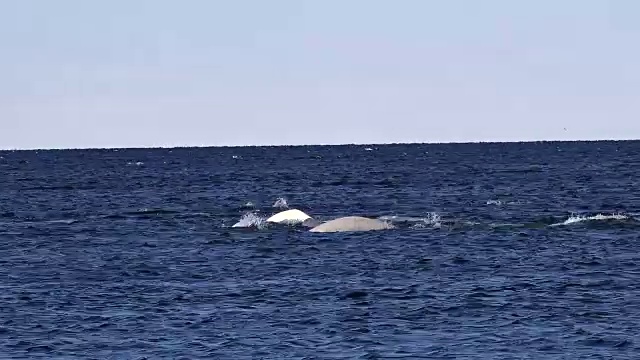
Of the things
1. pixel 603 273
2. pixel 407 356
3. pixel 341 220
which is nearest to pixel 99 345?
pixel 407 356

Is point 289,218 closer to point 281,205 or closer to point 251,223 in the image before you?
point 251,223

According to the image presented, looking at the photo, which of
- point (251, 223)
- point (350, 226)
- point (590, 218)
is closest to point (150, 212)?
→ point (251, 223)

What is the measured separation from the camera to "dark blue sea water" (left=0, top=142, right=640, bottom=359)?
31.2 m

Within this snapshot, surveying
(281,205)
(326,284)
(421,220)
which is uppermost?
(281,205)

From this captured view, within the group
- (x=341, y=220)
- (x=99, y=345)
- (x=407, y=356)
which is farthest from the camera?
(x=341, y=220)

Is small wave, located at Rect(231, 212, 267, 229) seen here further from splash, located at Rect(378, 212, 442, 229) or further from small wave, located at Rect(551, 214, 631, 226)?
small wave, located at Rect(551, 214, 631, 226)

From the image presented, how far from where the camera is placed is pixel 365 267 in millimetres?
46188

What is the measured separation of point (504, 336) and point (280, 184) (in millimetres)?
94076

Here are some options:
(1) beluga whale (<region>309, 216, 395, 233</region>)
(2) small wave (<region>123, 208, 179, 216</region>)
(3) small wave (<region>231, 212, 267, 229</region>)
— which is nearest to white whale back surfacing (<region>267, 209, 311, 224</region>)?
(3) small wave (<region>231, 212, 267, 229</region>)

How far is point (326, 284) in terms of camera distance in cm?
4175

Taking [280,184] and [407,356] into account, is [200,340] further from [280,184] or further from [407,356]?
[280,184]

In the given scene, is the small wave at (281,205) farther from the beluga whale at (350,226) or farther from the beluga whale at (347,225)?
the beluga whale at (350,226)

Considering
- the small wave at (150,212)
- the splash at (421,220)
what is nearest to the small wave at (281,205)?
the small wave at (150,212)

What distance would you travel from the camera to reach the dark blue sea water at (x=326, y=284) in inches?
1227
